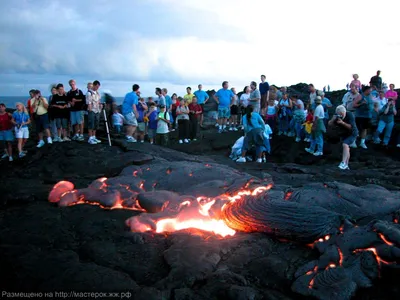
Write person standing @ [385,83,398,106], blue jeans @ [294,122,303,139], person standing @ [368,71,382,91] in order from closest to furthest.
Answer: person standing @ [385,83,398,106] < blue jeans @ [294,122,303,139] < person standing @ [368,71,382,91]

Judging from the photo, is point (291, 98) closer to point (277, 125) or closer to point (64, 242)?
point (277, 125)

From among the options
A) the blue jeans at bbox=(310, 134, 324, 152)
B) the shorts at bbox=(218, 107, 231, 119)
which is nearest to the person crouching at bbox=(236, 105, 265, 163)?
the blue jeans at bbox=(310, 134, 324, 152)

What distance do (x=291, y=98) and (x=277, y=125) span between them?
5.39ft

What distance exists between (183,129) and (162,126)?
218cm

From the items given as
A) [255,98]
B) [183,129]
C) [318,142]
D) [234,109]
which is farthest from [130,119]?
[318,142]

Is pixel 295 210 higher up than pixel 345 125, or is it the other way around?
pixel 345 125

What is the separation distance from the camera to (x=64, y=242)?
183 inches

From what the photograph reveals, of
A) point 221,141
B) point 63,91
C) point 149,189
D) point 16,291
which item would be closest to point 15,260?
point 16,291

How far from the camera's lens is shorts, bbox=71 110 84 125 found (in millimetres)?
11383

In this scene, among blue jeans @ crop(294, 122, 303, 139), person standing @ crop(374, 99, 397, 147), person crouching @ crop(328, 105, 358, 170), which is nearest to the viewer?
person crouching @ crop(328, 105, 358, 170)

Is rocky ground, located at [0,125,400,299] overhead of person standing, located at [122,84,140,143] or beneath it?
beneath

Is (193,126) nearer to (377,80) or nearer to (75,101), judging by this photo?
(75,101)

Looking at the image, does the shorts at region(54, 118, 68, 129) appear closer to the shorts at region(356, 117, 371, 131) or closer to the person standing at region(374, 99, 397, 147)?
the shorts at region(356, 117, 371, 131)

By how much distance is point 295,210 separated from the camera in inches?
187
